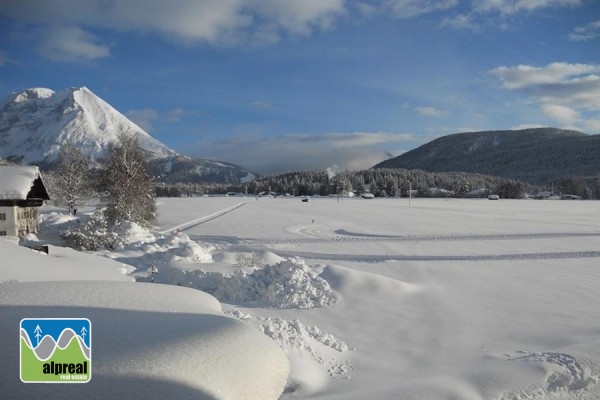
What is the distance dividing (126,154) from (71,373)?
1378 inches

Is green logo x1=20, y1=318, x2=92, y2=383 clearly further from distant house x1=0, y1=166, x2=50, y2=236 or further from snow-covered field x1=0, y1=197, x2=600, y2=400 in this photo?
distant house x1=0, y1=166, x2=50, y2=236

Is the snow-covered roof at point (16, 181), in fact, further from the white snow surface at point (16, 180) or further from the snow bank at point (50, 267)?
the snow bank at point (50, 267)

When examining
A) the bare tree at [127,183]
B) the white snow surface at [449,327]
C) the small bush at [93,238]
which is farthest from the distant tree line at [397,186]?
the white snow surface at [449,327]

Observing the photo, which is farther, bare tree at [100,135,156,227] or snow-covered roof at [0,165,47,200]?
bare tree at [100,135,156,227]

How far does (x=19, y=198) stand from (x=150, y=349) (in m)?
30.0

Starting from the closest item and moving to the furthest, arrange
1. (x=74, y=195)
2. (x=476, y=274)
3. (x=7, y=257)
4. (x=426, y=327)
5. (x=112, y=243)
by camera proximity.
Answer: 1. (x=426, y=327)
2. (x=7, y=257)
3. (x=476, y=274)
4. (x=112, y=243)
5. (x=74, y=195)

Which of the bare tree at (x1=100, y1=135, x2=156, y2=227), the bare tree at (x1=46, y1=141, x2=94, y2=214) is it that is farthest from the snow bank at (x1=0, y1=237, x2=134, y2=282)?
the bare tree at (x1=46, y1=141, x2=94, y2=214)

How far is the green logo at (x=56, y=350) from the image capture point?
5352 millimetres

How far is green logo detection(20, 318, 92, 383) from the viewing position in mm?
5352

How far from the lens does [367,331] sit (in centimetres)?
1177

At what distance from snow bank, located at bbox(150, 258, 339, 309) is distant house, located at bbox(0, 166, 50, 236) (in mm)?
20855

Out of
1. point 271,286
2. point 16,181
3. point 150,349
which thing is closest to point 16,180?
point 16,181

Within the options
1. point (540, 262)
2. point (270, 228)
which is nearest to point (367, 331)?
point (540, 262)

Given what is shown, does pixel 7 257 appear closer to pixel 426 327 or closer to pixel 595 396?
A: pixel 426 327
